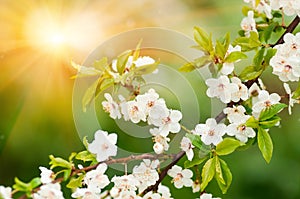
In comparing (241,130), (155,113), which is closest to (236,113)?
(241,130)

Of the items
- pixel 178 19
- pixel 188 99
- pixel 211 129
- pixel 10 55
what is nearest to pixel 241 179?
pixel 188 99

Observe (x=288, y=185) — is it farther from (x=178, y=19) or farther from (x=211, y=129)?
(x=211, y=129)

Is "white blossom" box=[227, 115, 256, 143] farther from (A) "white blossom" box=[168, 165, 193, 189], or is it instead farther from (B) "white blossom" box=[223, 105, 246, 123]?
(A) "white blossom" box=[168, 165, 193, 189]

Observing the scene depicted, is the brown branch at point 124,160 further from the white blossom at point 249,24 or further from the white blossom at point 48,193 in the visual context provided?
the white blossom at point 249,24

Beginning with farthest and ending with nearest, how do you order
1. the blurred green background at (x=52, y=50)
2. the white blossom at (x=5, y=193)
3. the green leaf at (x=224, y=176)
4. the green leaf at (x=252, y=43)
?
the blurred green background at (x=52, y=50) < the green leaf at (x=252, y=43) < the green leaf at (x=224, y=176) < the white blossom at (x=5, y=193)

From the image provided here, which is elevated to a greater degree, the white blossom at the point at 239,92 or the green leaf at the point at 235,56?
the green leaf at the point at 235,56

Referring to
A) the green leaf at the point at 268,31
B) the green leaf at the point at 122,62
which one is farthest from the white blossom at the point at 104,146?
the green leaf at the point at 268,31
